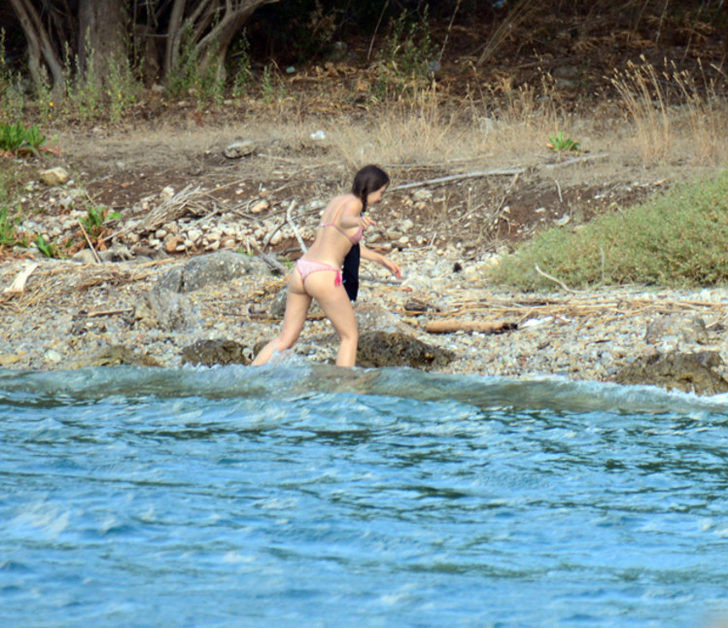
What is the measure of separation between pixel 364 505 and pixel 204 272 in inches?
216

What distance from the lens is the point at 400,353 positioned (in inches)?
303

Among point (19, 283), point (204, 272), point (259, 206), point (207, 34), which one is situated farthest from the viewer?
point (207, 34)

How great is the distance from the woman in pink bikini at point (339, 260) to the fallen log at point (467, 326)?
4.42 ft

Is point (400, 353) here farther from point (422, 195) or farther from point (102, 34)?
point (102, 34)

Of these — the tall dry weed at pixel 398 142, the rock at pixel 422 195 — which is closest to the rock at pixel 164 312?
the rock at pixel 422 195

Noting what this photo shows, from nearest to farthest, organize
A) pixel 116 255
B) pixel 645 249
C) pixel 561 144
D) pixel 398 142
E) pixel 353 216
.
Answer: pixel 353 216
pixel 645 249
pixel 116 255
pixel 561 144
pixel 398 142

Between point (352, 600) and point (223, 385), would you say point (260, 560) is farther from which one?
point (223, 385)

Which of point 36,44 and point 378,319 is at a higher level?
point 36,44

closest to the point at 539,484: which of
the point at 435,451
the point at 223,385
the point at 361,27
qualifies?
the point at 435,451

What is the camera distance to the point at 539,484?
4.95m

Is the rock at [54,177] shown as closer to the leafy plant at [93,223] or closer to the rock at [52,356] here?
the leafy plant at [93,223]

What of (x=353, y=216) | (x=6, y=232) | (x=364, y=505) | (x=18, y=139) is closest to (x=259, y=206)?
(x=6, y=232)

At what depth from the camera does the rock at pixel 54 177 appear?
13.7m

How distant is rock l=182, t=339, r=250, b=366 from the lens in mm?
7906
